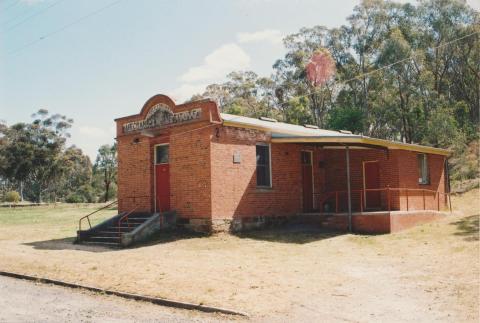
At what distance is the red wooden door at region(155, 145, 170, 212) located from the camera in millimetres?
18328

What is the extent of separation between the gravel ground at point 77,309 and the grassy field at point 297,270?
550mm

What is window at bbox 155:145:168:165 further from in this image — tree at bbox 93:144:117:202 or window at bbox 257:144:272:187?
tree at bbox 93:144:117:202

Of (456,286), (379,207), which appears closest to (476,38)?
(379,207)

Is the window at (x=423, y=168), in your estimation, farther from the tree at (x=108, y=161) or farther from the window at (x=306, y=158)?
the tree at (x=108, y=161)

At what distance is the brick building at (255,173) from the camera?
1697cm

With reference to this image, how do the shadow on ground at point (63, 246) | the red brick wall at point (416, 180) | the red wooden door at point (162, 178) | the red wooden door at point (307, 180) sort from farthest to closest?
the red wooden door at point (307, 180), the red brick wall at point (416, 180), the red wooden door at point (162, 178), the shadow on ground at point (63, 246)

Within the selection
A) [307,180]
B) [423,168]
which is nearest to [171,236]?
[307,180]

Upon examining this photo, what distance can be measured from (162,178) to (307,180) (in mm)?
6143

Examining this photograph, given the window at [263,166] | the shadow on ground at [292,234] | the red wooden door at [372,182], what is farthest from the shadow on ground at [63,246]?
the red wooden door at [372,182]

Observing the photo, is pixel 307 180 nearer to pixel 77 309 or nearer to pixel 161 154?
pixel 161 154

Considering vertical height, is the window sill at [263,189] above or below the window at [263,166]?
below

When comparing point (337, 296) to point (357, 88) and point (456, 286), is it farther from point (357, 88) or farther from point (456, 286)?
point (357, 88)

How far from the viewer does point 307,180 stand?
2067cm

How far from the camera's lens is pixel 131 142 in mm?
19594
